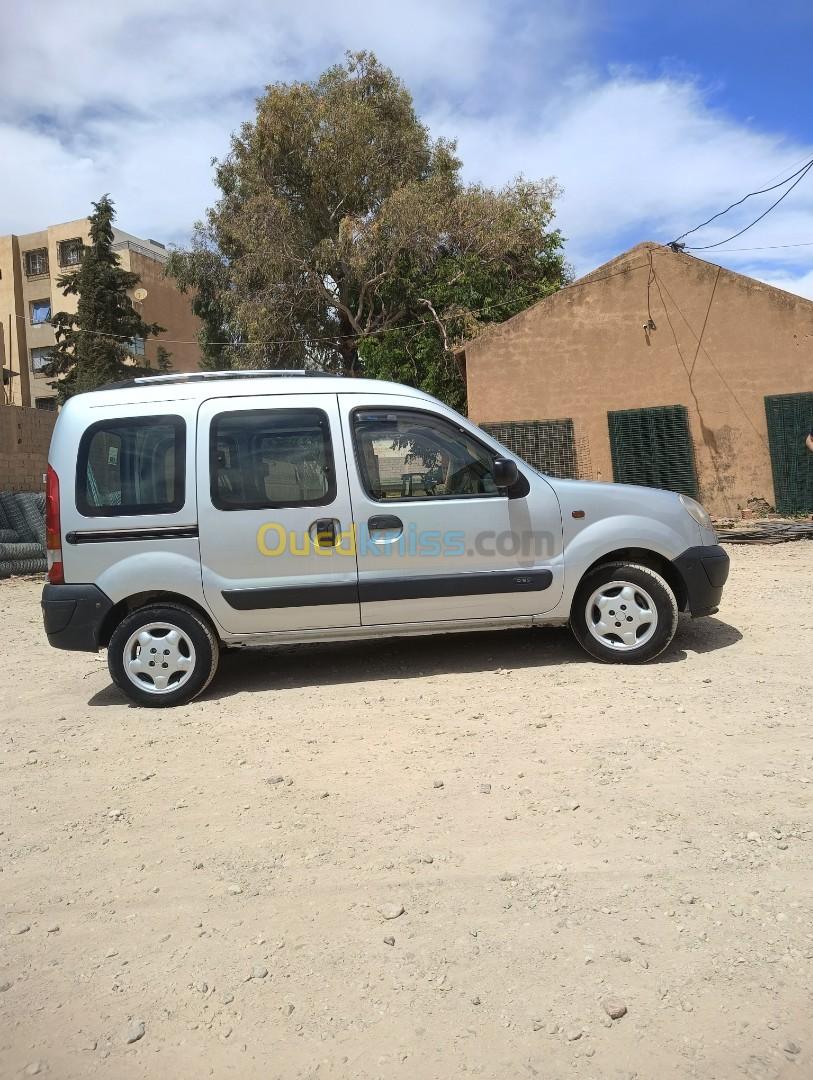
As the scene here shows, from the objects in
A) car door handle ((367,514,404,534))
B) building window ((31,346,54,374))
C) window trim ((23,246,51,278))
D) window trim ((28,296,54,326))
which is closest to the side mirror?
car door handle ((367,514,404,534))

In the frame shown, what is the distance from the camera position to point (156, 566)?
489 centimetres

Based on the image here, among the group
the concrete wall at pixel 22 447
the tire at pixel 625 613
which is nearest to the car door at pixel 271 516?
the tire at pixel 625 613

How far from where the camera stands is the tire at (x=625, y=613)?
16.5 feet

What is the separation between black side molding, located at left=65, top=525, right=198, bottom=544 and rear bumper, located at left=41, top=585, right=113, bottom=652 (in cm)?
29

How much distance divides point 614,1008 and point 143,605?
12.3ft

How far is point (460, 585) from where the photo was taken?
503 cm

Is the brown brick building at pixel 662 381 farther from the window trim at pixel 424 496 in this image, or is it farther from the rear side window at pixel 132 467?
the rear side window at pixel 132 467

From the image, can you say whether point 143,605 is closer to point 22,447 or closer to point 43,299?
point 22,447

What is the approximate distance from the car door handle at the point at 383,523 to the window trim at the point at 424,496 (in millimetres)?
74

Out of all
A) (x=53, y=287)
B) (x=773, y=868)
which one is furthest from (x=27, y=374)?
(x=773, y=868)

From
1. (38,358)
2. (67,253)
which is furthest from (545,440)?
(38,358)

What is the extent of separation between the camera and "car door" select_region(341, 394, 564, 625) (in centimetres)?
499

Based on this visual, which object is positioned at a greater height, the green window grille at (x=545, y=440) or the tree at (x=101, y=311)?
the tree at (x=101, y=311)

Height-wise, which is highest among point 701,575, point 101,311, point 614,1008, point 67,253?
point 67,253
